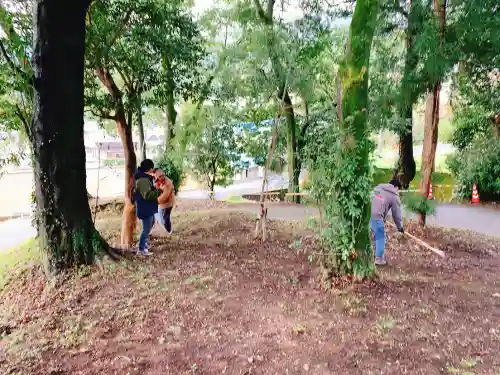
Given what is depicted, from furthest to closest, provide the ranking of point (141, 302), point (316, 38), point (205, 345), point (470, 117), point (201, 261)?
point (470, 117) < point (316, 38) < point (201, 261) < point (141, 302) < point (205, 345)

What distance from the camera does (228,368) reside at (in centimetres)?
328

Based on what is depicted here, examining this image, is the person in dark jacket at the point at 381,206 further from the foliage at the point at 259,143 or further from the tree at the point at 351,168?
the foliage at the point at 259,143

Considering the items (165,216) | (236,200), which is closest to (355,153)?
(165,216)

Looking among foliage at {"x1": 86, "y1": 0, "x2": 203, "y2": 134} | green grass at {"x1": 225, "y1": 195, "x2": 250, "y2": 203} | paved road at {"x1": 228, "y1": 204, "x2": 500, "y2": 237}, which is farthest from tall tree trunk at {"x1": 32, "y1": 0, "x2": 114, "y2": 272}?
green grass at {"x1": 225, "y1": 195, "x2": 250, "y2": 203}

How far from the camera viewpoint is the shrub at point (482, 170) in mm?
13195

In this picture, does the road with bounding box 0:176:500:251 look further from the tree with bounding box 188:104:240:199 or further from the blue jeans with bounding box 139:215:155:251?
the blue jeans with bounding box 139:215:155:251

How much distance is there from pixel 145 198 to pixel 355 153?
3.05 metres

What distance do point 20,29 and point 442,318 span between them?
6.87 metres

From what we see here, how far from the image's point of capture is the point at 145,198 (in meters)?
5.91

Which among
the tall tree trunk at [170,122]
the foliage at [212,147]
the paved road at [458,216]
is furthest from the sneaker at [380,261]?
the foliage at [212,147]

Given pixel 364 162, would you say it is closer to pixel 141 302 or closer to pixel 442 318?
pixel 442 318

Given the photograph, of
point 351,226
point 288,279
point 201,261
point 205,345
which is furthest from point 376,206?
point 205,345

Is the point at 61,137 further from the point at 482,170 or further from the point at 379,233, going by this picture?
the point at 482,170

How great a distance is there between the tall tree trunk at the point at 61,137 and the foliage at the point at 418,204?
5.59m
